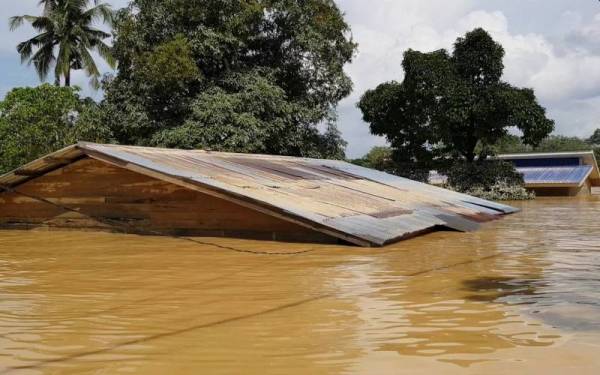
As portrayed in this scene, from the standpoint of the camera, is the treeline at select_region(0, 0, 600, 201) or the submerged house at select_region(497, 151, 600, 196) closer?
the treeline at select_region(0, 0, 600, 201)

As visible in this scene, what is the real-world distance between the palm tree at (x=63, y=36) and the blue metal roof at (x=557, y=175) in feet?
71.9

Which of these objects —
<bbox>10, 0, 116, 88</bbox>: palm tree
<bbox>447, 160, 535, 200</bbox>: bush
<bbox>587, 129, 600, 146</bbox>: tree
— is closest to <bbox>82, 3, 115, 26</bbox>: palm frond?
<bbox>10, 0, 116, 88</bbox>: palm tree

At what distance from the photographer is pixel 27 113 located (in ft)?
67.2

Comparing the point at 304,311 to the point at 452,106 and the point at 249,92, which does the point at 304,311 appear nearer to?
the point at 249,92

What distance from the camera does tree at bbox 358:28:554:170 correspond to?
84.6ft

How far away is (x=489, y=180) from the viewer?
2695 centimetres

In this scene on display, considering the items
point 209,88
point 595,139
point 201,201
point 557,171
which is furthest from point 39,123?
point 595,139

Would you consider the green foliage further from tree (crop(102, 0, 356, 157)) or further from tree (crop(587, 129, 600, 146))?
tree (crop(587, 129, 600, 146))

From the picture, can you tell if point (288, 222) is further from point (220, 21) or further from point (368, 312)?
point (220, 21)

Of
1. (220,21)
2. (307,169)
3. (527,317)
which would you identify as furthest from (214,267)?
(220,21)

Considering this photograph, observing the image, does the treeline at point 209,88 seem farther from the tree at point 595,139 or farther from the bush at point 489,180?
the tree at point 595,139

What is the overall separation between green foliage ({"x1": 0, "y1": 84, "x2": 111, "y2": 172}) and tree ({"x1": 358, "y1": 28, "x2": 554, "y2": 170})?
1329 centimetres

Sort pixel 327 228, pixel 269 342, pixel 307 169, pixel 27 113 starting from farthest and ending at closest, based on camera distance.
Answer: pixel 27 113 < pixel 307 169 < pixel 327 228 < pixel 269 342

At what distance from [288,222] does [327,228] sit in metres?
1.13
